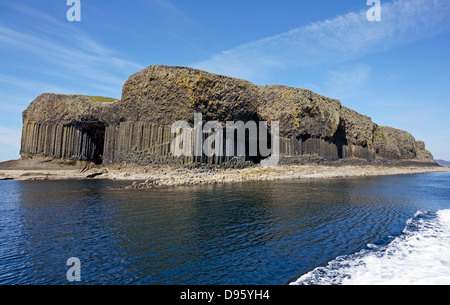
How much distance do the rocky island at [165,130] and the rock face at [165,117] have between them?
18cm

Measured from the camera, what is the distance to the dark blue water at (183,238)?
7.34m

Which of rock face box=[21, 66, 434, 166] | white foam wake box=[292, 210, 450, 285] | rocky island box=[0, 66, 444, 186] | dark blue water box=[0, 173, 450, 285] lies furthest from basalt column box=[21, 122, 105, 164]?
white foam wake box=[292, 210, 450, 285]

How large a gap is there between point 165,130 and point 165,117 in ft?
7.94

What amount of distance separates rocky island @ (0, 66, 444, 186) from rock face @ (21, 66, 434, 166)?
0.18 meters

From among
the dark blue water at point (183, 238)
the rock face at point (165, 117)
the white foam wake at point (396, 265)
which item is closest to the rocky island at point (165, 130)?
the rock face at point (165, 117)

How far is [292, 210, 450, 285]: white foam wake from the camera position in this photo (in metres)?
6.89

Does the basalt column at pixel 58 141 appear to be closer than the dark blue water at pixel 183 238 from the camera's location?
No

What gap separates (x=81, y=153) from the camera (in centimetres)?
5028

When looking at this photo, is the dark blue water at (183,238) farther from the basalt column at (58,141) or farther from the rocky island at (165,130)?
the basalt column at (58,141)

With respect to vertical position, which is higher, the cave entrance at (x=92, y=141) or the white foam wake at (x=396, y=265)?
the cave entrance at (x=92, y=141)

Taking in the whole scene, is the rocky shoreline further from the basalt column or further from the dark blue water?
the dark blue water

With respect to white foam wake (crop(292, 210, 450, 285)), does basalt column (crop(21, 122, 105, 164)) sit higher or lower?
higher

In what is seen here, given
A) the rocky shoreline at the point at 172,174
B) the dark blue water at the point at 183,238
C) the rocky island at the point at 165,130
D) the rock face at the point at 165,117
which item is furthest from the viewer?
the rock face at the point at 165,117

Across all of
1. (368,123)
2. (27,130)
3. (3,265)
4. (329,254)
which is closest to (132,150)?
(27,130)
